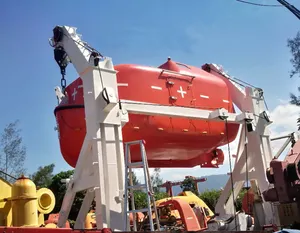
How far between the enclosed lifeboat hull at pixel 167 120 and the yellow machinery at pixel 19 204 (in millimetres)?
2144

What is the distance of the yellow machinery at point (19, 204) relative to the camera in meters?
5.89

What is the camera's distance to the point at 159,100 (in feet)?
27.9

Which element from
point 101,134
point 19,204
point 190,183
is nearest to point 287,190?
point 101,134

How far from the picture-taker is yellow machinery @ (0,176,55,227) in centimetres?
589

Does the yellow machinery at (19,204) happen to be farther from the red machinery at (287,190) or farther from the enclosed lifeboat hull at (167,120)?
the red machinery at (287,190)

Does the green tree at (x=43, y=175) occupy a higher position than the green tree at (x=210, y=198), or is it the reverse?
the green tree at (x=43, y=175)

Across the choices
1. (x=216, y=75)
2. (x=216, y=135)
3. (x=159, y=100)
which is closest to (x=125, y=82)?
(x=159, y=100)

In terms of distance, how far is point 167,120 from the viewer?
28.5 ft

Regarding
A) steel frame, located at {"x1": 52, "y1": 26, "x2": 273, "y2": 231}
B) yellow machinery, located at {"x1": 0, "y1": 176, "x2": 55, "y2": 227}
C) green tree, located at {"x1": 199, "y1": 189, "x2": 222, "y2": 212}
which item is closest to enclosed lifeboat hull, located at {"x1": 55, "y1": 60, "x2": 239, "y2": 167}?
steel frame, located at {"x1": 52, "y1": 26, "x2": 273, "y2": 231}

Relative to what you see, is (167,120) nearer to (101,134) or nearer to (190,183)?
(101,134)

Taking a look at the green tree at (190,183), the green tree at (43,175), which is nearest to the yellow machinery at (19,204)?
the green tree at (190,183)

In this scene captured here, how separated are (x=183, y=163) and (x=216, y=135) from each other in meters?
1.42

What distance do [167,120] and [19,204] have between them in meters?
3.87

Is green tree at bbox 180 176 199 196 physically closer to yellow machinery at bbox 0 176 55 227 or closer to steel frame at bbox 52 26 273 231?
steel frame at bbox 52 26 273 231
